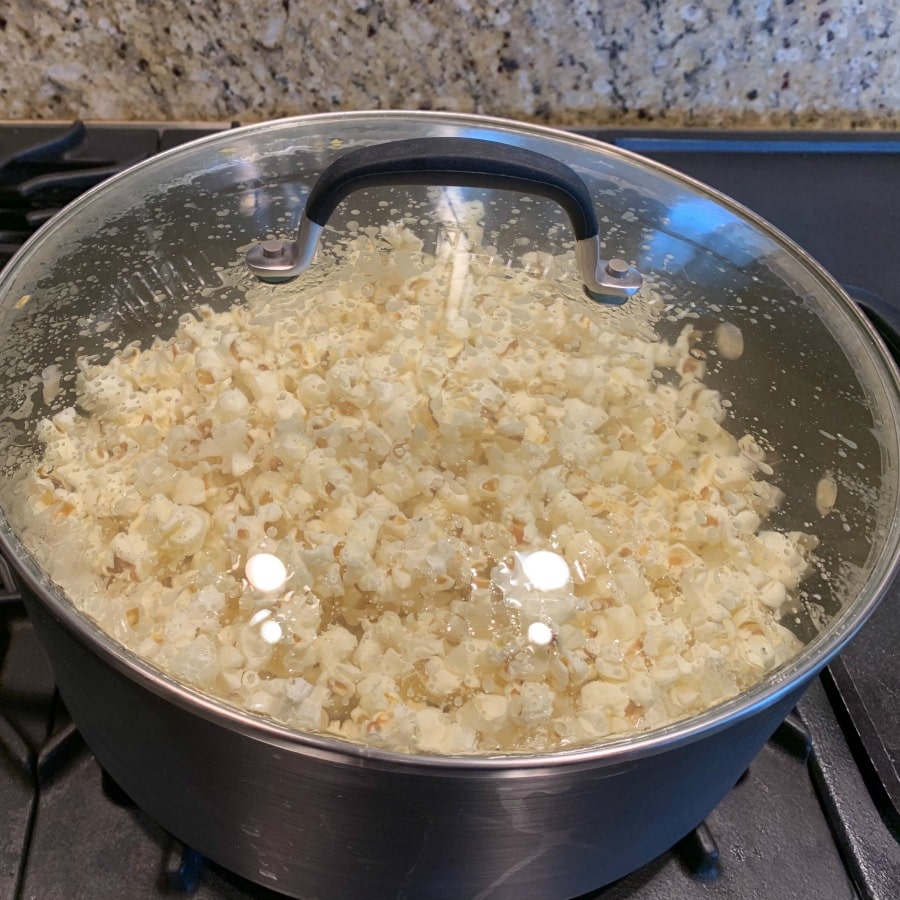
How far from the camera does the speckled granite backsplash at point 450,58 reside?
1.05 m

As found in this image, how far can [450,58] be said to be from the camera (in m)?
1.11

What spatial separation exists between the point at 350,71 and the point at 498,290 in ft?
1.84

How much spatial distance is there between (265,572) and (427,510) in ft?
0.44

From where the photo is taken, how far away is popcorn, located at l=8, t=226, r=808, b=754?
1.73ft

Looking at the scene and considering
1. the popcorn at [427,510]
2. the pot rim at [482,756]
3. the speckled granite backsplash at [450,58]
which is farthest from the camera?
the speckled granite backsplash at [450,58]

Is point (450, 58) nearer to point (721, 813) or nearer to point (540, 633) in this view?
point (540, 633)

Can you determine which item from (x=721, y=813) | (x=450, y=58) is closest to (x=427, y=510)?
(x=721, y=813)

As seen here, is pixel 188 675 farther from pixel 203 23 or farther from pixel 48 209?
pixel 203 23

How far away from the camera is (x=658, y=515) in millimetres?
629

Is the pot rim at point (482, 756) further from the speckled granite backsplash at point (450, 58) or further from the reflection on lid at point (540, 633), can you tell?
the speckled granite backsplash at point (450, 58)

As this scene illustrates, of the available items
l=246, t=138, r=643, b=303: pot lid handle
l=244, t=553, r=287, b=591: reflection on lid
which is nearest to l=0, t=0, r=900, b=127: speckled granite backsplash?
l=246, t=138, r=643, b=303: pot lid handle

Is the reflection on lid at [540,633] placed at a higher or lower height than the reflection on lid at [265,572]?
lower

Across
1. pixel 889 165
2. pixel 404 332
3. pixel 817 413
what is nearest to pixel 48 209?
pixel 404 332

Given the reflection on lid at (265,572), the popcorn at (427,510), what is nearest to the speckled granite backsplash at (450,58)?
the popcorn at (427,510)
